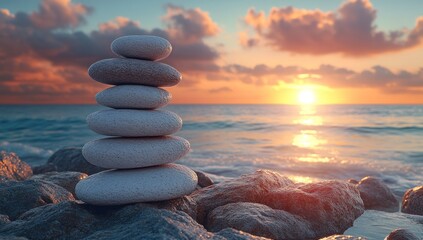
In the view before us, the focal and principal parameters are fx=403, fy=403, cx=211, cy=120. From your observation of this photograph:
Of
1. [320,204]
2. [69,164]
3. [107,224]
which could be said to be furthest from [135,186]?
[69,164]

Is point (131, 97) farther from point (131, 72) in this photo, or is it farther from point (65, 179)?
point (65, 179)

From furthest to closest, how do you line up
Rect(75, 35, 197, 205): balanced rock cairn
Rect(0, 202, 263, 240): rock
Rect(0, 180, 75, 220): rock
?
Rect(0, 180, 75, 220): rock < Rect(75, 35, 197, 205): balanced rock cairn < Rect(0, 202, 263, 240): rock

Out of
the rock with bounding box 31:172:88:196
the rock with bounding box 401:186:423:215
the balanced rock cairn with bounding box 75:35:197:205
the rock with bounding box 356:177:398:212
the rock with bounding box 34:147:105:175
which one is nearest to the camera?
the balanced rock cairn with bounding box 75:35:197:205

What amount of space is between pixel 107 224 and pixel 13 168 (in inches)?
227

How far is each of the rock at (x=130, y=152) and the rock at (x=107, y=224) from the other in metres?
0.58

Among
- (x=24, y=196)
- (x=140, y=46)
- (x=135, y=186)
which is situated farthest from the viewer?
(x=24, y=196)

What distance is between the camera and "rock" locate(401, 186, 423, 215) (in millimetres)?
7883

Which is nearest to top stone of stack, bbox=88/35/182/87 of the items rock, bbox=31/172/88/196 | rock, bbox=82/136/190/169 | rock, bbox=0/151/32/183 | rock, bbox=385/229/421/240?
rock, bbox=82/136/190/169

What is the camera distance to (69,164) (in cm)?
1085

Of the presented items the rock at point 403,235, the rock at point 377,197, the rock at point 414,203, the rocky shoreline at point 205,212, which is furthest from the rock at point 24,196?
the rock at point 414,203

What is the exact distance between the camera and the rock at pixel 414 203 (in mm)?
7883

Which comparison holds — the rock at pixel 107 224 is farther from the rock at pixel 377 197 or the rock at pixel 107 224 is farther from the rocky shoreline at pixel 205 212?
the rock at pixel 377 197

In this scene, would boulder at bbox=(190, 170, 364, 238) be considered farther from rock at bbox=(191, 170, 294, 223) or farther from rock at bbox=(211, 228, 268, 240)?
rock at bbox=(211, 228, 268, 240)

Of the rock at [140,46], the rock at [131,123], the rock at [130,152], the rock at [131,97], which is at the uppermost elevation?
the rock at [140,46]
